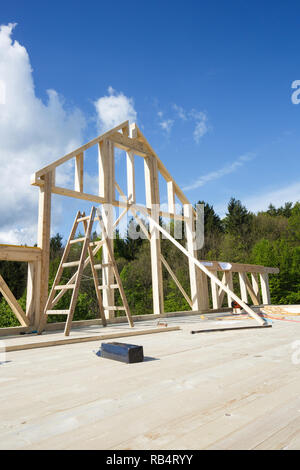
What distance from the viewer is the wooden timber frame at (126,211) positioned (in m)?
5.12

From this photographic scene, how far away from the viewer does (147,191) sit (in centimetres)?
788

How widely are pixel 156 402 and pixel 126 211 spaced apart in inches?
245

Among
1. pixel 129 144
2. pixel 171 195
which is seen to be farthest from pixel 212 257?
pixel 129 144

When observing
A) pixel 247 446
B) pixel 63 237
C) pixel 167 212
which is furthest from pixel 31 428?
pixel 63 237

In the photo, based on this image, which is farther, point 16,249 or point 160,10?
point 160,10

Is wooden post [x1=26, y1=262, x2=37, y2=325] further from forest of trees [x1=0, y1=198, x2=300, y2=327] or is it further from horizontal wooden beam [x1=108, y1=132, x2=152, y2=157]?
forest of trees [x1=0, y1=198, x2=300, y2=327]

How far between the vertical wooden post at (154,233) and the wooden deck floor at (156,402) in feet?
16.3

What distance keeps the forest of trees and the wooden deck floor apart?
14.7m

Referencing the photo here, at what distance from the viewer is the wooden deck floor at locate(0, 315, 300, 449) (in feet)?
3.09

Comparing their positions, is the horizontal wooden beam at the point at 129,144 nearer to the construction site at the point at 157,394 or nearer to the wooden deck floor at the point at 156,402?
the construction site at the point at 157,394

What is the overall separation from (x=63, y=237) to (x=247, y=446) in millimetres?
23211

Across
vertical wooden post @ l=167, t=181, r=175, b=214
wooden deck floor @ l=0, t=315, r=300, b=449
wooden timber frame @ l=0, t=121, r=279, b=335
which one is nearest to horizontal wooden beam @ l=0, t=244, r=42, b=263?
wooden timber frame @ l=0, t=121, r=279, b=335

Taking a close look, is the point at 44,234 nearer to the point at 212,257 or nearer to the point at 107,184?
the point at 107,184
